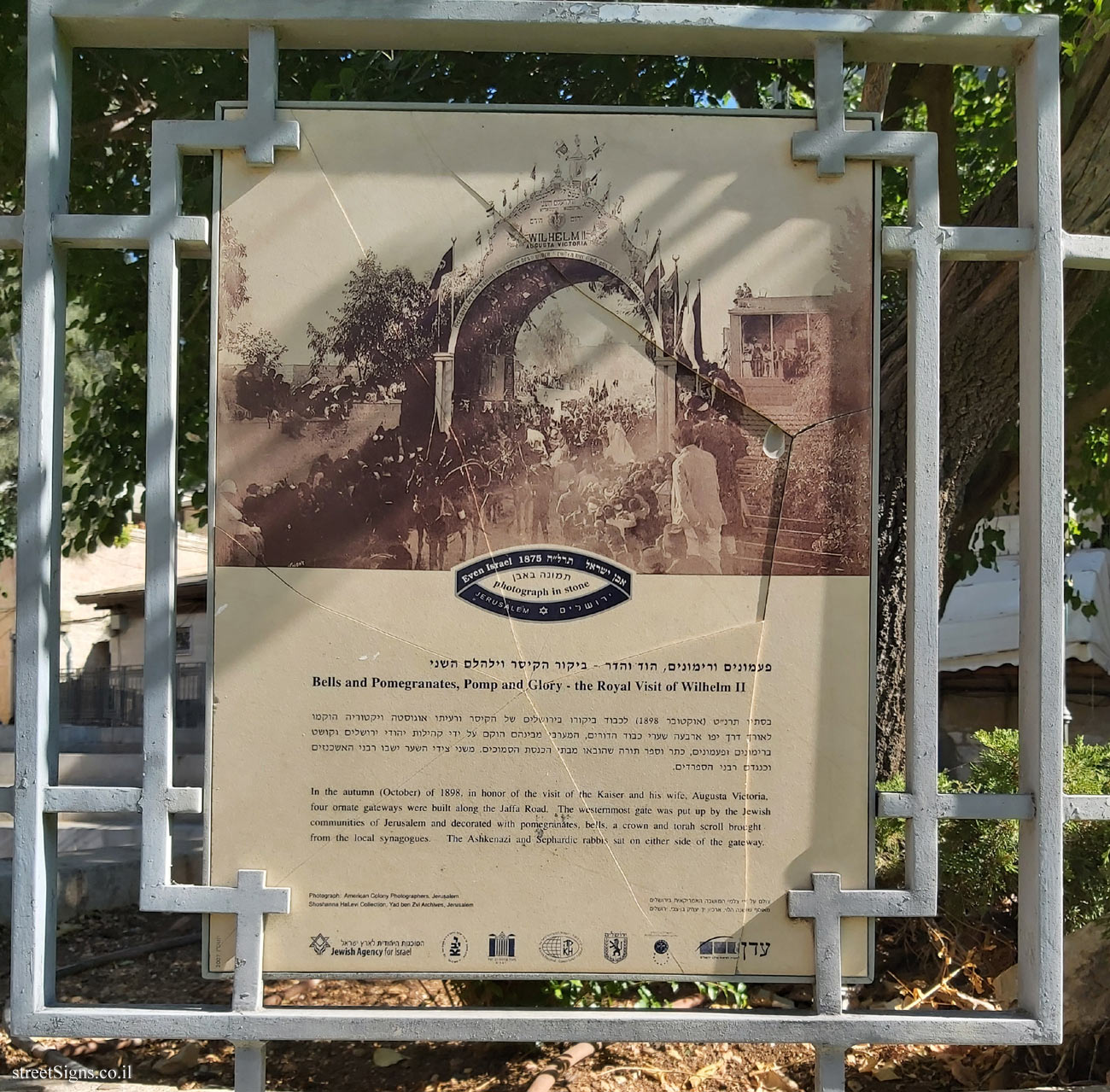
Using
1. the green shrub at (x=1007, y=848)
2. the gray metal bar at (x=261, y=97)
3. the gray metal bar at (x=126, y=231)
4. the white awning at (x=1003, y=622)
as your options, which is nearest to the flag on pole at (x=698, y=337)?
the gray metal bar at (x=261, y=97)

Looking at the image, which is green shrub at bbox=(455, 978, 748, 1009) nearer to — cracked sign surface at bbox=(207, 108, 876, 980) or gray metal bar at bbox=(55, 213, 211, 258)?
cracked sign surface at bbox=(207, 108, 876, 980)

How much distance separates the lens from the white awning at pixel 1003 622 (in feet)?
39.4

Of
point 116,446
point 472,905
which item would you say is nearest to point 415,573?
point 472,905

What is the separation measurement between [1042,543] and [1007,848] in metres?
1.29

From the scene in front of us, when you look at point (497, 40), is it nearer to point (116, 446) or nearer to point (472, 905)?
point (472, 905)

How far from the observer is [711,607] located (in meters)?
2.48

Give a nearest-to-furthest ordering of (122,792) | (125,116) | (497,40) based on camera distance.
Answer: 1. (122,792)
2. (497,40)
3. (125,116)

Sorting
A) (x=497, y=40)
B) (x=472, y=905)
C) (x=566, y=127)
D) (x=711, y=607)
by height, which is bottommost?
(x=472, y=905)

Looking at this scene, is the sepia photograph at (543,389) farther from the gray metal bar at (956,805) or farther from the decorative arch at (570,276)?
the gray metal bar at (956,805)

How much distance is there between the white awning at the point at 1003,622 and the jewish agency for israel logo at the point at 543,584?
10.5 meters

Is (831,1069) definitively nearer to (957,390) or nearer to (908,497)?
(908,497)

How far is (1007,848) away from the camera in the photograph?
10.8 feet

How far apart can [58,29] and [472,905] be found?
2495 millimetres

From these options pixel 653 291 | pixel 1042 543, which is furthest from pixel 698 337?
pixel 1042 543
